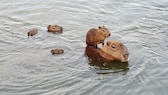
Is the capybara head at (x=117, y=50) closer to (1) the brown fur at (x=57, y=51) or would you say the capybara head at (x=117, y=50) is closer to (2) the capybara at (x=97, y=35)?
(2) the capybara at (x=97, y=35)

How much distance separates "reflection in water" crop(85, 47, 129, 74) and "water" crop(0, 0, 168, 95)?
0.05 metres

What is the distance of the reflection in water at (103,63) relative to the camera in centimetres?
906

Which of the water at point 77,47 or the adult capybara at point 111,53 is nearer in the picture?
the water at point 77,47

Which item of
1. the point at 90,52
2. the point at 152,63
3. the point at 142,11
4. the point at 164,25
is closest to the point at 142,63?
the point at 152,63

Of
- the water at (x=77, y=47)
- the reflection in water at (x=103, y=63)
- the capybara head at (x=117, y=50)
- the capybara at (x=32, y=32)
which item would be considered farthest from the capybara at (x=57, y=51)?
the capybara at (x=32, y=32)

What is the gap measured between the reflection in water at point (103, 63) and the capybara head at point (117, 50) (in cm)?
14

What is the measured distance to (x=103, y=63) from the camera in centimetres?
933

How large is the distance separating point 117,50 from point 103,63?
0.47 m

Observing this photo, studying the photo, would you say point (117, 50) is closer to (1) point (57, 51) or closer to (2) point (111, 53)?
(2) point (111, 53)

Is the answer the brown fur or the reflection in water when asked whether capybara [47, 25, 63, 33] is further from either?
the reflection in water

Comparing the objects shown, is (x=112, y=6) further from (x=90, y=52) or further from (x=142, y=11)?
(x=90, y=52)

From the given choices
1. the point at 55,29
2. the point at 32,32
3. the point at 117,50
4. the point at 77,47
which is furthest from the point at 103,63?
the point at 32,32

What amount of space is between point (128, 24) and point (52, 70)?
397 cm

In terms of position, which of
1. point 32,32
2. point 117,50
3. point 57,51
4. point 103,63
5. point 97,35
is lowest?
point 103,63
